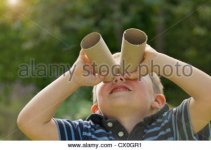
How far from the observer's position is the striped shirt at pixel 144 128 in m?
0.88

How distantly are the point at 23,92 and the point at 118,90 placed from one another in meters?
0.46

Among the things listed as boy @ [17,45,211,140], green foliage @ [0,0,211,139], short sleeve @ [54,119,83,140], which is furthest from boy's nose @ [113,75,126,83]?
green foliage @ [0,0,211,139]

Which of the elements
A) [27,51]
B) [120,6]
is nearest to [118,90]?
[27,51]

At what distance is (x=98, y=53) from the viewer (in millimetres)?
870

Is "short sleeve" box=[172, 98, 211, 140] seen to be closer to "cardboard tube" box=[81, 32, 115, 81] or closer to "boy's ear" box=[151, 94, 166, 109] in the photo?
"boy's ear" box=[151, 94, 166, 109]

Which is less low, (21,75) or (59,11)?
(59,11)

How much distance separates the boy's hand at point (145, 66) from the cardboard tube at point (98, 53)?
0.11 ft

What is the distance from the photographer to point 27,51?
1326 mm

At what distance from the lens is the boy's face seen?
0.88m

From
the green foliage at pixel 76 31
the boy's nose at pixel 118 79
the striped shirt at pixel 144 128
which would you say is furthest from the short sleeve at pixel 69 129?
the green foliage at pixel 76 31

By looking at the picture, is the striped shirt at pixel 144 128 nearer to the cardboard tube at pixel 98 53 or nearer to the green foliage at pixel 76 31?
the cardboard tube at pixel 98 53

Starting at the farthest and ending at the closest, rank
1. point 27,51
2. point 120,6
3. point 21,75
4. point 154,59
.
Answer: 1. point 120,6
2. point 27,51
3. point 21,75
4. point 154,59

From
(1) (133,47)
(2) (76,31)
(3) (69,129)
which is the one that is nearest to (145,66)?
(1) (133,47)

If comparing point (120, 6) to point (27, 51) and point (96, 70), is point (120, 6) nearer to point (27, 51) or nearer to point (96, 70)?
point (27, 51)
